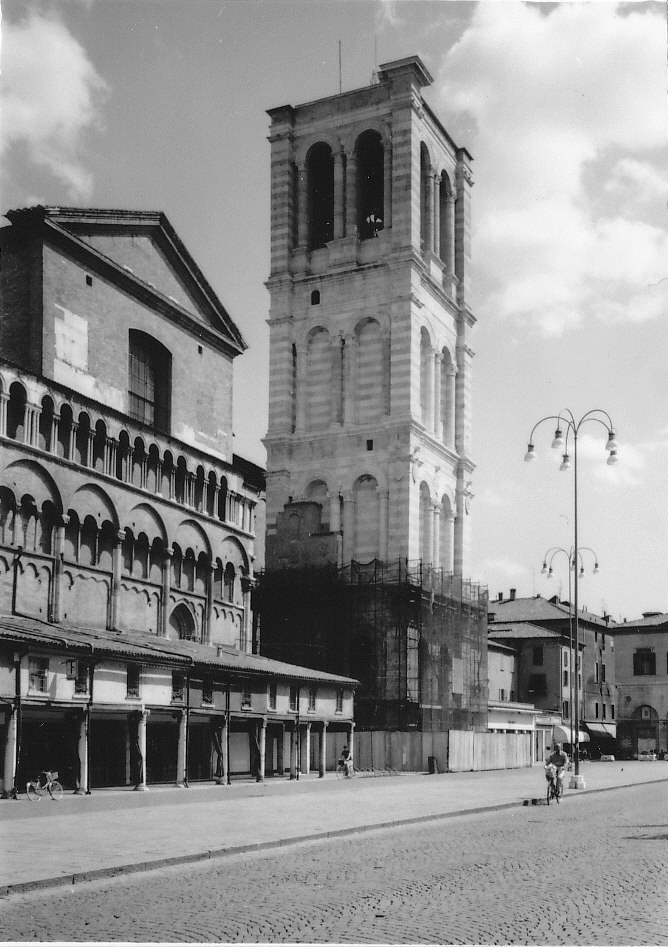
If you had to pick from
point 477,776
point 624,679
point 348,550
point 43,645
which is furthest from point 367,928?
point 624,679

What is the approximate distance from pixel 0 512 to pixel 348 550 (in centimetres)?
2991

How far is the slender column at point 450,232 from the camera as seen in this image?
72812 mm

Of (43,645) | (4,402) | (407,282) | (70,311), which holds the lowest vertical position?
(43,645)

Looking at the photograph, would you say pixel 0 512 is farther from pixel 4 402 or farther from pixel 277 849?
pixel 277 849

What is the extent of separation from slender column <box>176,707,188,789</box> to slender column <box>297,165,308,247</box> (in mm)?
36773

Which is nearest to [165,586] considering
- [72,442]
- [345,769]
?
[72,442]

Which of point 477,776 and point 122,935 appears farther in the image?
point 477,776

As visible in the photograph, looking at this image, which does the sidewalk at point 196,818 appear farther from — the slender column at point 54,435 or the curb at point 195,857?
the slender column at point 54,435

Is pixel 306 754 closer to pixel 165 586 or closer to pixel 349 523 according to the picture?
pixel 165 586

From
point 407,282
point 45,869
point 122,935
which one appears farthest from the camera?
point 407,282

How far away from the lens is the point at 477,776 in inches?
2110

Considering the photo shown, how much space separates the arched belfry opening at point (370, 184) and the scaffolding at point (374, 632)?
64.1 ft

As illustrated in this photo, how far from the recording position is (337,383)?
6750cm

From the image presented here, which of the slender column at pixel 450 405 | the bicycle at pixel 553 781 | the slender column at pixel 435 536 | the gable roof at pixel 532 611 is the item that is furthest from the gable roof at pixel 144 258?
the gable roof at pixel 532 611
